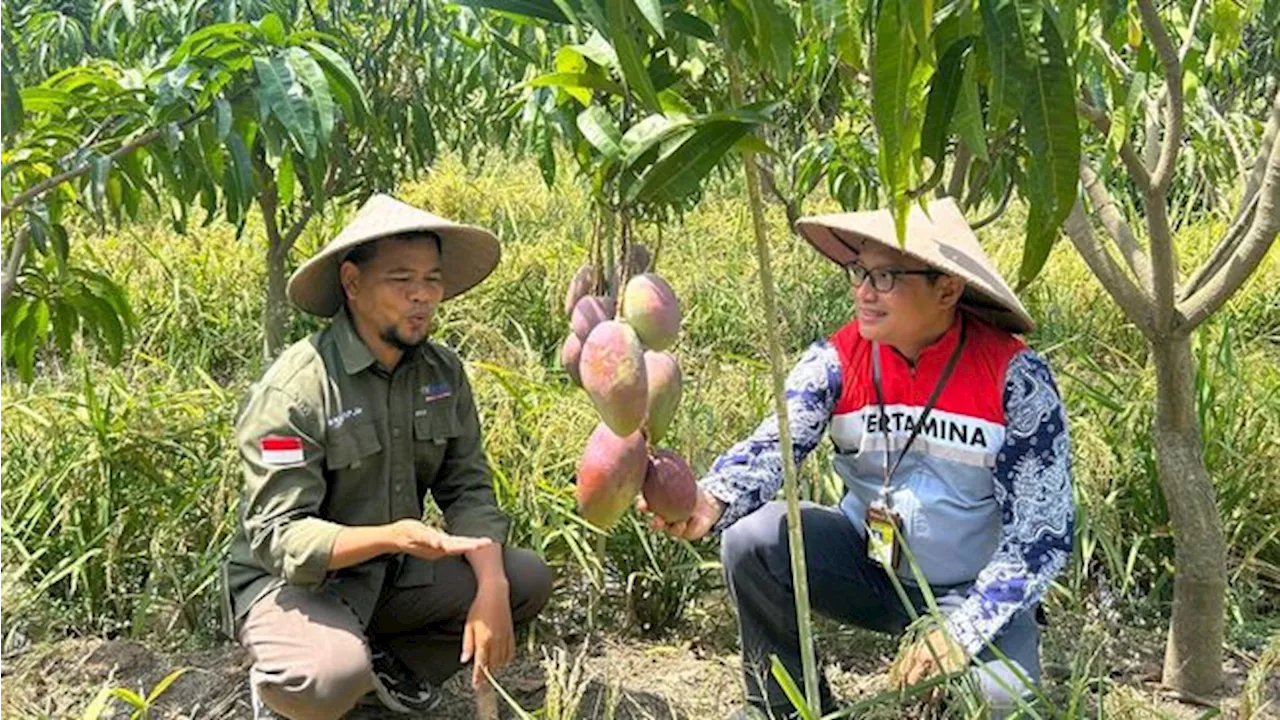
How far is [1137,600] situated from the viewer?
2668 mm

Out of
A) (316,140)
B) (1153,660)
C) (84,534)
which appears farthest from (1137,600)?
(84,534)

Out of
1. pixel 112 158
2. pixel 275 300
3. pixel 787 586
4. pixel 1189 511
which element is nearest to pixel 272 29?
pixel 112 158

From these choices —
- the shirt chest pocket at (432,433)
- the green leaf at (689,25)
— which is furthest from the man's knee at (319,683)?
the green leaf at (689,25)

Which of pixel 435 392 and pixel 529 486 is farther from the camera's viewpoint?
pixel 529 486

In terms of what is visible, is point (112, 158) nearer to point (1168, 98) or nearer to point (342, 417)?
point (342, 417)

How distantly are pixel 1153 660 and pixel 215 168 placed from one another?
1888 mm

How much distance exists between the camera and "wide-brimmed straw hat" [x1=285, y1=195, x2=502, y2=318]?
1979mm

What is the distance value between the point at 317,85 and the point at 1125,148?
1221 mm

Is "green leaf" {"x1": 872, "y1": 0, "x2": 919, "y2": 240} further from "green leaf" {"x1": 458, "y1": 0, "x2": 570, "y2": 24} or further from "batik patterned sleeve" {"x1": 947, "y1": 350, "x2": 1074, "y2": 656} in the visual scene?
"batik patterned sleeve" {"x1": 947, "y1": 350, "x2": 1074, "y2": 656}

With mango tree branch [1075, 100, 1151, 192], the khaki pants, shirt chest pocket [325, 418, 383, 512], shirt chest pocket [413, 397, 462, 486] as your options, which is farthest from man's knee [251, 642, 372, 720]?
mango tree branch [1075, 100, 1151, 192]

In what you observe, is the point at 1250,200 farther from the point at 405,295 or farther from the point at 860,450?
the point at 405,295

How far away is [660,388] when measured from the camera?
1.20 m

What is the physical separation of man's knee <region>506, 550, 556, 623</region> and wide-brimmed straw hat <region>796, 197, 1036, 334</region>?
74 cm

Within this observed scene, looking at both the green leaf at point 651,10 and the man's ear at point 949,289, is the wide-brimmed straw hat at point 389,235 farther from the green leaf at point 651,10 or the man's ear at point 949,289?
the green leaf at point 651,10
